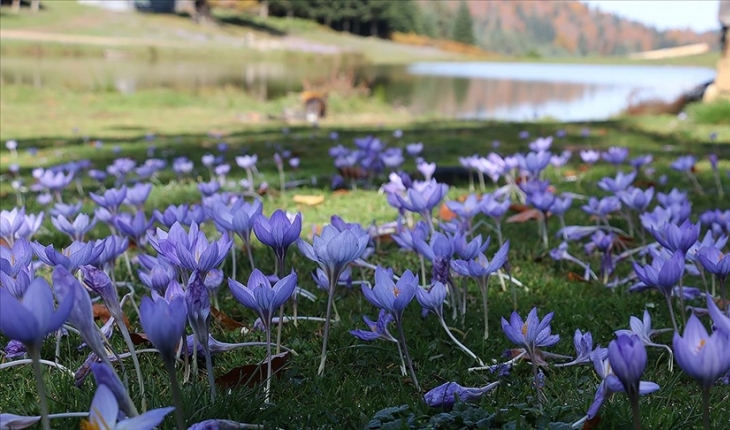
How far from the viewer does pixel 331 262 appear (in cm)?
143

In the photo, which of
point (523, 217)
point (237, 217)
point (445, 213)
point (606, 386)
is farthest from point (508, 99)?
point (606, 386)

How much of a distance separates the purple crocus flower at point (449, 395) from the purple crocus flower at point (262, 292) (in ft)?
1.24

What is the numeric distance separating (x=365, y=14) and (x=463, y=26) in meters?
28.3

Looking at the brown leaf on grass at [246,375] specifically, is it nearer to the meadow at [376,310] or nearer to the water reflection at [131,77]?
the meadow at [376,310]

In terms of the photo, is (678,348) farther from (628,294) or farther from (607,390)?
(628,294)

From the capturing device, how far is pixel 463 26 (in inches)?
3767

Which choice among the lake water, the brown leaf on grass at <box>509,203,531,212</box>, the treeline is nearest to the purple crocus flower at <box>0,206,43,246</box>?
the brown leaf on grass at <box>509,203,531,212</box>

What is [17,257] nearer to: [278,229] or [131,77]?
[278,229]

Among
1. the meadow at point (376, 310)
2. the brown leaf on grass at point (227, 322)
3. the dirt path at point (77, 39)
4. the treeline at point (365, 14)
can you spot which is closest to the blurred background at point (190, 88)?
the dirt path at point (77, 39)

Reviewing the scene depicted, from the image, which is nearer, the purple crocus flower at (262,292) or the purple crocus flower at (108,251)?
the purple crocus flower at (262,292)

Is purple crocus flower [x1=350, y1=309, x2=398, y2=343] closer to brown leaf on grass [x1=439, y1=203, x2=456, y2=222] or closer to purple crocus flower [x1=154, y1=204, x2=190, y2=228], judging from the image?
purple crocus flower [x1=154, y1=204, x2=190, y2=228]

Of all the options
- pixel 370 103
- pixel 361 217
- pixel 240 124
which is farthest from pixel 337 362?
pixel 370 103

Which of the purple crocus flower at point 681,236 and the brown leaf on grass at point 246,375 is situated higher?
the purple crocus flower at point 681,236

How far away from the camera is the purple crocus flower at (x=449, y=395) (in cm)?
138
